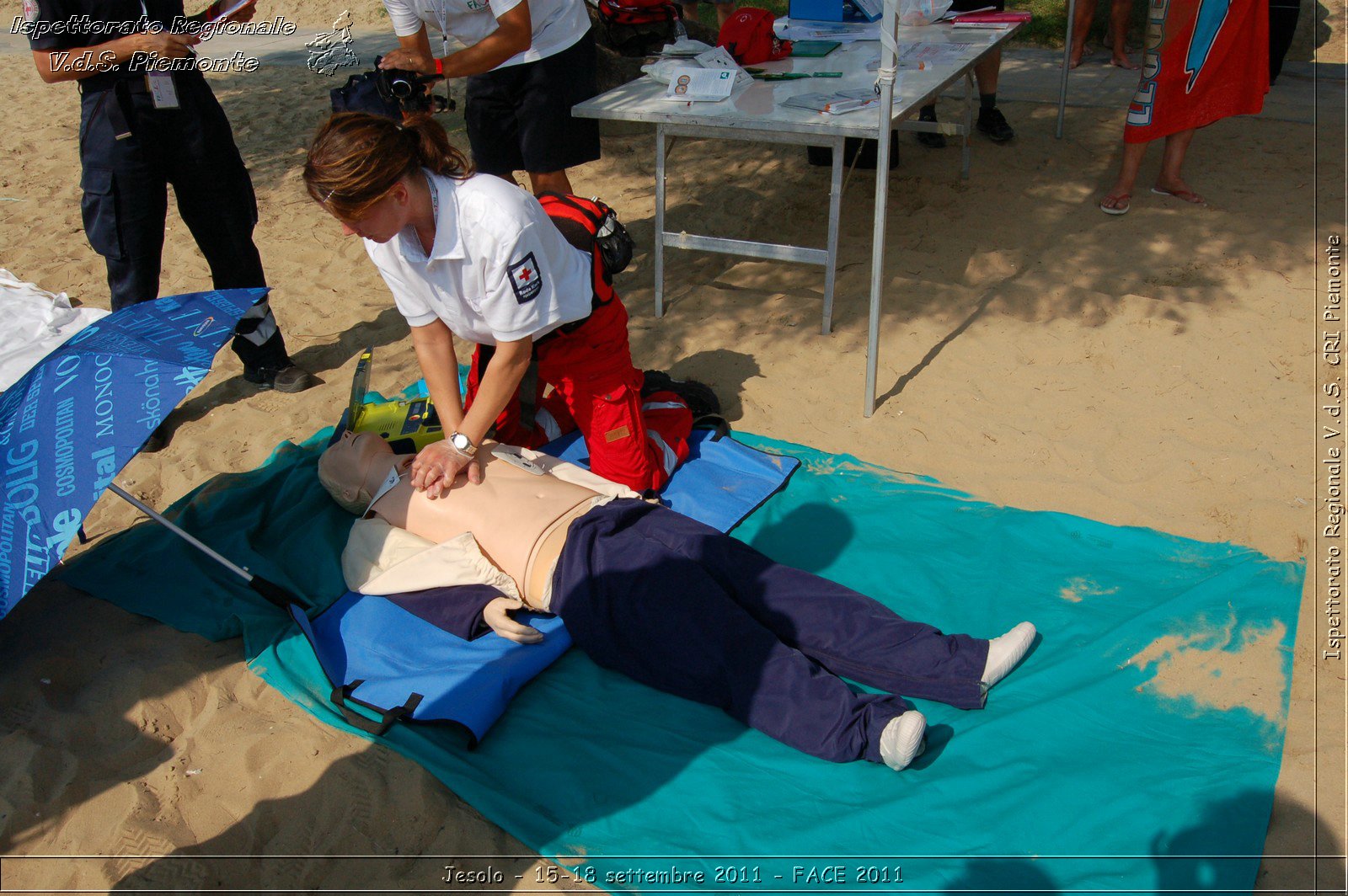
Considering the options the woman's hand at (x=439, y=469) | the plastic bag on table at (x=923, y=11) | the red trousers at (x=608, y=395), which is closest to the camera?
the woman's hand at (x=439, y=469)

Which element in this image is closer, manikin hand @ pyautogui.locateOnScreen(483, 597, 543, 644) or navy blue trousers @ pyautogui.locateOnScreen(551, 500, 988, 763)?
navy blue trousers @ pyautogui.locateOnScreen(551, 500, 988, 763)

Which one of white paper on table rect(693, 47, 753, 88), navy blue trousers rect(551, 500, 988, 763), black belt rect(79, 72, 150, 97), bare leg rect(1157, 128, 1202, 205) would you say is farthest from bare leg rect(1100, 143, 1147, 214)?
black belt rect(79, 72, 150, 97)

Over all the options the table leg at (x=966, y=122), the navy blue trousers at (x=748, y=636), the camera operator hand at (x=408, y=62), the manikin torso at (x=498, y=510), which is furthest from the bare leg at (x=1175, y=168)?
the manikin torso at (x=498, y=510)

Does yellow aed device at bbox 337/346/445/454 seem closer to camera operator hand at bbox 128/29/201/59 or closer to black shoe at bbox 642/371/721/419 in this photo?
black shoe at bbox 642/371/721/419

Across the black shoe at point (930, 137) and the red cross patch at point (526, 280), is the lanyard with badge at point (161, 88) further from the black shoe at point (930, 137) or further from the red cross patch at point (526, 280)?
the black shoe at point (930, 137)

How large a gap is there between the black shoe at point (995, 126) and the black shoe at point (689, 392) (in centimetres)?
320

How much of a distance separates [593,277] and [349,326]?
6.82 feet

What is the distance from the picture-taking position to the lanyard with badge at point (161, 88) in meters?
3.51

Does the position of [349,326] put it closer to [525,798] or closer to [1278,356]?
[525,798]

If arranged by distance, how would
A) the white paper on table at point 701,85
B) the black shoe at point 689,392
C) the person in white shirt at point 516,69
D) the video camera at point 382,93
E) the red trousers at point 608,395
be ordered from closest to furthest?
the red trousers at point 608,395
the video camera at point 382,93
the black shoe at point 689,392
the person in white shirt at point 516,69
the white paper on table at point 701,85

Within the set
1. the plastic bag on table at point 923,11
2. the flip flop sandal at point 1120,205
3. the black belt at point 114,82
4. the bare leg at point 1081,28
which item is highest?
the plastic bag on table at point 923,11

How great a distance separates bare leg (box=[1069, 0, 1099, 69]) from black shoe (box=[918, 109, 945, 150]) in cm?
172

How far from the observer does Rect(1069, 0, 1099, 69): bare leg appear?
6.80 metres

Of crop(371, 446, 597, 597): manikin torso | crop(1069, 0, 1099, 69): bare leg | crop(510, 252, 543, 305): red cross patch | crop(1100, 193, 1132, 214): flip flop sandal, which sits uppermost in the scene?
crop(1069, 0, 1099, 69): bare leg
